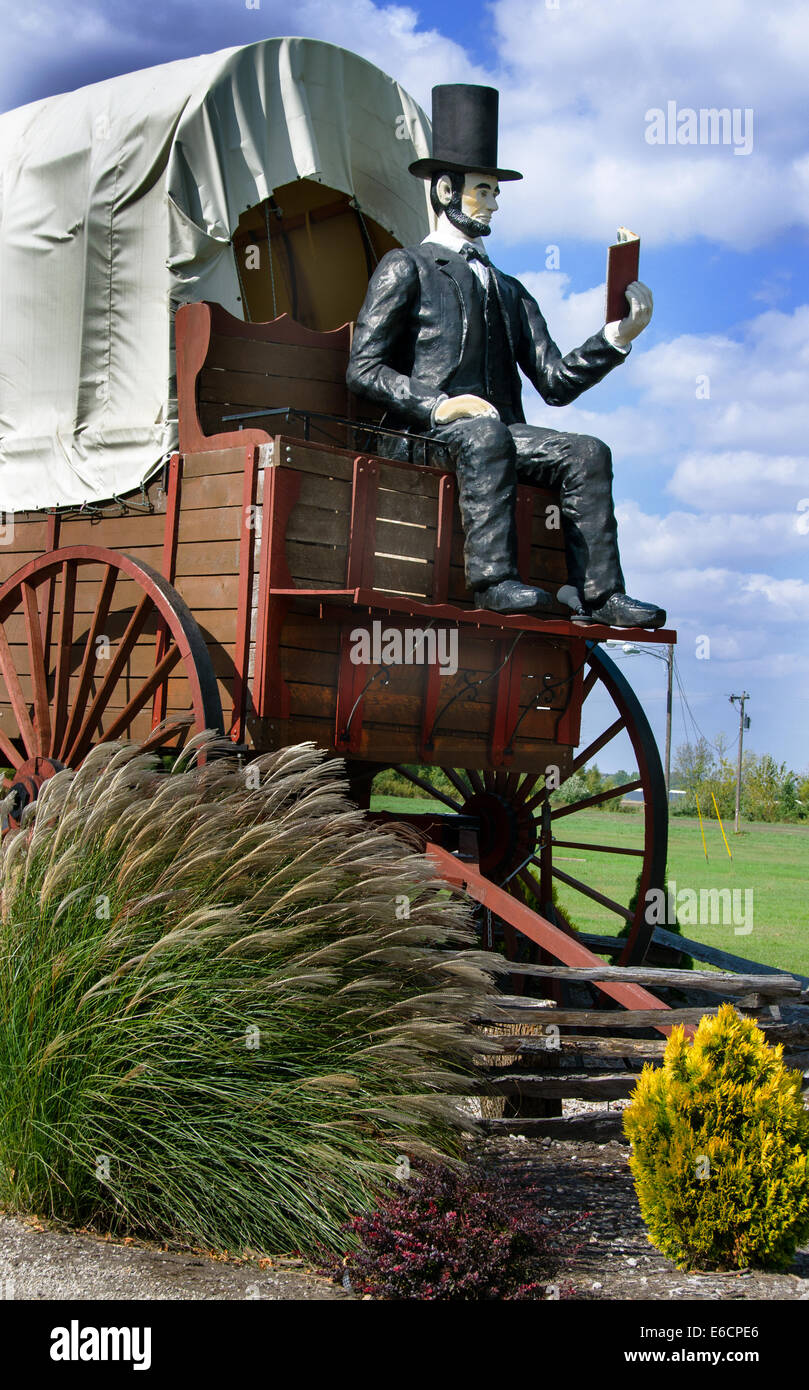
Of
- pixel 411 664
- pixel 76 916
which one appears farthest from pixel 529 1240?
→ pixel 411 664

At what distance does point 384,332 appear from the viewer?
19.8 feet

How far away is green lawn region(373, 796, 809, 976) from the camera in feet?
40.8

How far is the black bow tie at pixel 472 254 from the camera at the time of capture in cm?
629

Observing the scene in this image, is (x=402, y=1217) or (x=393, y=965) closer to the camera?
(x=402, y=1217)

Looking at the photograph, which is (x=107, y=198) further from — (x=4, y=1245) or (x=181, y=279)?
(x=4, y=1245)

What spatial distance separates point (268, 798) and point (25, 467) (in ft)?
10.5

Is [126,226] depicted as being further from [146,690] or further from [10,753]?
[10,753]

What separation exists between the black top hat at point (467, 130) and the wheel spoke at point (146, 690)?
2.78 m

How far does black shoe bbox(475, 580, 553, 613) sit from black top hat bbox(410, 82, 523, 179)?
226 cm

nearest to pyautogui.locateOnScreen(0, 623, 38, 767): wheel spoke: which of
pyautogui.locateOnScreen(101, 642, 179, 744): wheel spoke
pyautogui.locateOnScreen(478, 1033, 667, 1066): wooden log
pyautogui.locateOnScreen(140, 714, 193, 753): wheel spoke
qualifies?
pyautogui.locateOnScreen(101, 642, 179, 744): wheel spoke

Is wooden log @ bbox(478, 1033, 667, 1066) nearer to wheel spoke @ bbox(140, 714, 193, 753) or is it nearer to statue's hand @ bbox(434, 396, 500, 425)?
wheel spoke @ bbox(140, 714, 193, 753)

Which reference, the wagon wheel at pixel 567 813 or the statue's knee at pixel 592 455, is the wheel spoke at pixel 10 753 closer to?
the wagon wheel at pixel 567 813

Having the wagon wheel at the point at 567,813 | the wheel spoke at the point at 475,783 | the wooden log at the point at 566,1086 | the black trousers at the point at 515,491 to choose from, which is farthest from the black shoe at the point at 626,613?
the wooden log at the point at 566,1086
